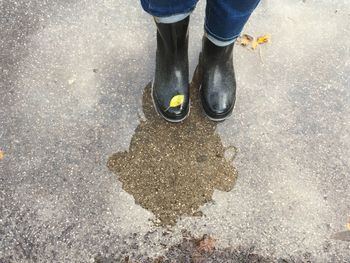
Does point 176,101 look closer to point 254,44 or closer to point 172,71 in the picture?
point 172,71

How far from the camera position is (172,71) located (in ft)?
6.16

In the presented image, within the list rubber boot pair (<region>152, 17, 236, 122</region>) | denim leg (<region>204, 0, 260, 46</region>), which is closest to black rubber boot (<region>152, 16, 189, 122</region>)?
rubber boot pair (<region>152, 17, 236, 122</region>)

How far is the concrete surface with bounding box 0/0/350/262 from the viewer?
5.84 feet

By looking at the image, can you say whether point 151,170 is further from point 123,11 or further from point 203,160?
point 123,11

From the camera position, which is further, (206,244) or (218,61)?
(218,61)

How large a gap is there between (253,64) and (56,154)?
3.49ft

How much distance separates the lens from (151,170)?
1.89 meters

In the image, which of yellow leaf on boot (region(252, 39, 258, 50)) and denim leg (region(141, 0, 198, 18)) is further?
yellow leaf on boot (region(252, 39, 258, 50))

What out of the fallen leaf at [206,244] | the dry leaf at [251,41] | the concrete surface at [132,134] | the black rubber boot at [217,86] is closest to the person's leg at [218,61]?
the black rubber boot at [217,86]

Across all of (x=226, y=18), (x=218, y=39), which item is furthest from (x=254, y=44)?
(x=226, y=18)

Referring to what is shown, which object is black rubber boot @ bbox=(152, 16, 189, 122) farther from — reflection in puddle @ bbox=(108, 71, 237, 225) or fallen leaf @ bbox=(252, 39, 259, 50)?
fallen leaf @ bbox=(252, 39, 259, 50)

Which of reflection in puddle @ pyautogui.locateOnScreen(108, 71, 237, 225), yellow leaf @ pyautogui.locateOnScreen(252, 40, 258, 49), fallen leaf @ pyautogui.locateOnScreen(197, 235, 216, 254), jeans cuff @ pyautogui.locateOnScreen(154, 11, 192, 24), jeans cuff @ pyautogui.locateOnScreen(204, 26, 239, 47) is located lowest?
fallen leaf @ pyautogui.locateOnScreen(197, 235, 216, 254)

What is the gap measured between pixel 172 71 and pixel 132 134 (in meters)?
0.35

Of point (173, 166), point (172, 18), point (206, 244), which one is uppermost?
point (172, 18)
